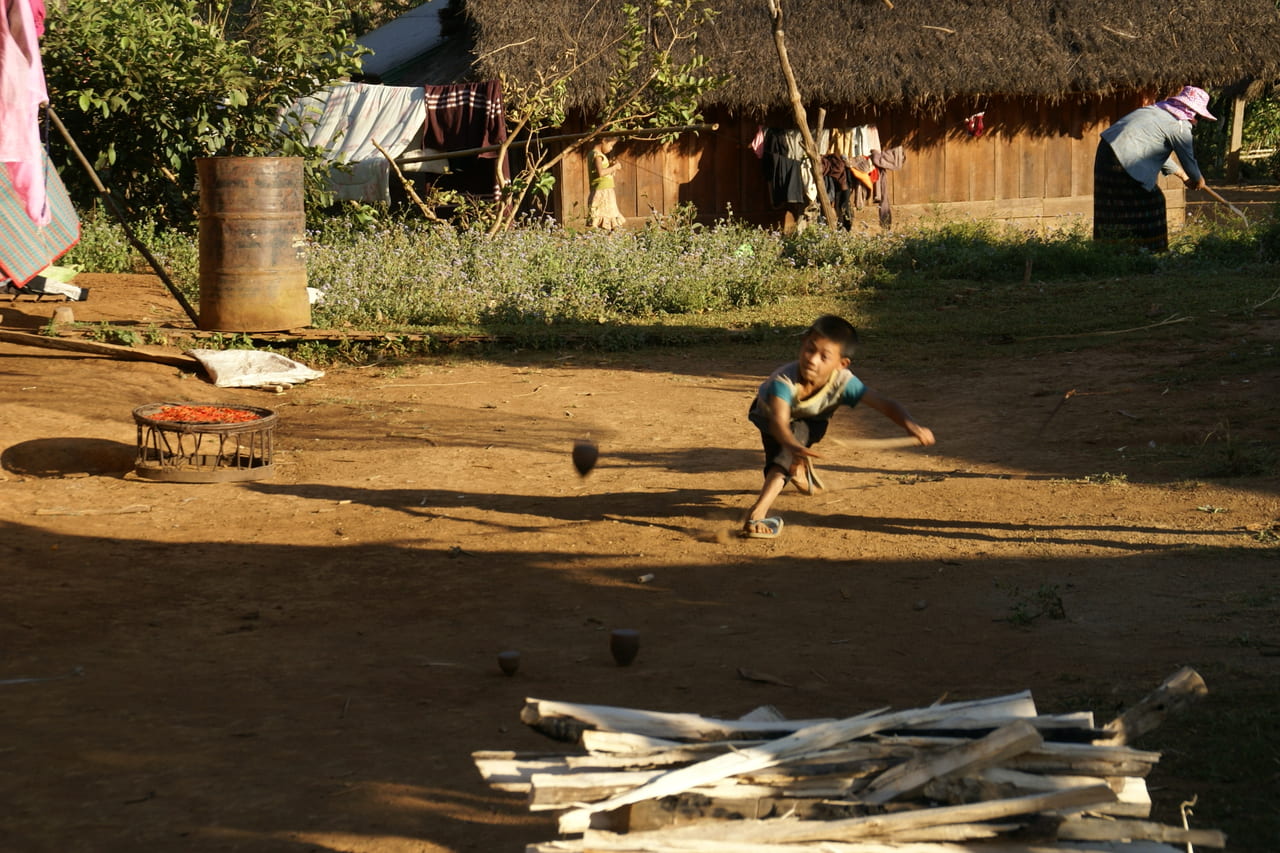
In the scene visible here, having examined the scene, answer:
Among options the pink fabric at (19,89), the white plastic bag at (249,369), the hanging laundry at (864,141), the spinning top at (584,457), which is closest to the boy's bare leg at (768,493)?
the spinning top at (584,457)

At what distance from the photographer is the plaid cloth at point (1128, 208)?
1398 centimetres

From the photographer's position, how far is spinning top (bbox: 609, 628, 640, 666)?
13.1 ft

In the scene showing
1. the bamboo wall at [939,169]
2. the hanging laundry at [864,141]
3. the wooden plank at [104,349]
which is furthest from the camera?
the hanging laundry at [864,141]

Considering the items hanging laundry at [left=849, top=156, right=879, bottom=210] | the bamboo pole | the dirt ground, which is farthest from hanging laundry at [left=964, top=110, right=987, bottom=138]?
the bamboo pole

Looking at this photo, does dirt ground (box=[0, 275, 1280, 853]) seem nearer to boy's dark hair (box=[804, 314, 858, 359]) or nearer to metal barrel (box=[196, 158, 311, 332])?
boy's dark hair (box=[804, 314, 858, 359])

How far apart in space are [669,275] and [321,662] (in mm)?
8689

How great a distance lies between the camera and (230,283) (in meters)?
9.84

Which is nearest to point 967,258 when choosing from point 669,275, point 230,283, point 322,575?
point 669,275

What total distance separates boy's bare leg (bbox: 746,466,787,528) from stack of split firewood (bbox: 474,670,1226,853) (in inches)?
119

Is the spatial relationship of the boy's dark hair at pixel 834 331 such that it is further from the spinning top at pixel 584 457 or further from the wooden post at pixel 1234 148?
the wooden post at pixel 1234 148

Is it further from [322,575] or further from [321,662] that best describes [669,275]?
[321,662]

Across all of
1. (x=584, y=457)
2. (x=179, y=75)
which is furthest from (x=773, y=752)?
(x=179, y=75)

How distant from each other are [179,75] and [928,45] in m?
9.57

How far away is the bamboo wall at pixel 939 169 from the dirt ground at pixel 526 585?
28.1ft
